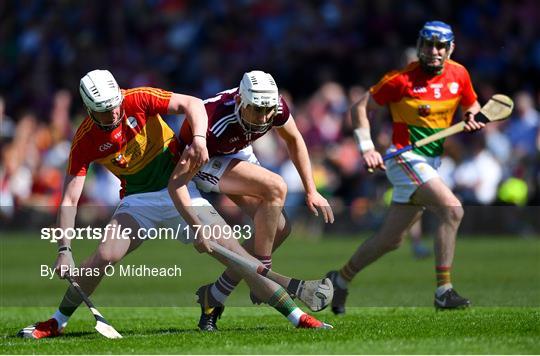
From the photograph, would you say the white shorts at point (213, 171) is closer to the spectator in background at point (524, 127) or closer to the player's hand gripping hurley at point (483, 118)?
the player's hand gripping hurley at point (483, 118)

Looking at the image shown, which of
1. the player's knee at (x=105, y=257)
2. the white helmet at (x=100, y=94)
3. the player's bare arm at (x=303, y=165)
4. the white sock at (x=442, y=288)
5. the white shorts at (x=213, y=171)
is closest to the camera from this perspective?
the white helmet at (x=100, y=94)

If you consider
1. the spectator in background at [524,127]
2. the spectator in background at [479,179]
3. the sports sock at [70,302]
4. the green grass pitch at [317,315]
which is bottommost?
the spectator in background at [479,179]

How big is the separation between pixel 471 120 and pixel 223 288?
114 inches

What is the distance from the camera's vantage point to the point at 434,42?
1125 centimetres

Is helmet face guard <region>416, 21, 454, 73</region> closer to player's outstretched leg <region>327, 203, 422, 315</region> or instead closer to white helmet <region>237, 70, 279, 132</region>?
player's outstretched leg <region>327, 203, 422, 315</region>

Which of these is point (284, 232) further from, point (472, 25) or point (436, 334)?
point (472, 25)

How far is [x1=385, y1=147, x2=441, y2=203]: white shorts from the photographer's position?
1132 centimetres

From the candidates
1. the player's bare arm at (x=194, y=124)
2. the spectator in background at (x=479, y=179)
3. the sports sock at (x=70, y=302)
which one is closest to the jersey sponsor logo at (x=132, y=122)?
→ the player's bare arm at (x=194, y=124)

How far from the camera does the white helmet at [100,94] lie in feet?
29.5

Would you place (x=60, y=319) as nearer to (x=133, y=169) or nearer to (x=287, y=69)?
(x=133, y=169)

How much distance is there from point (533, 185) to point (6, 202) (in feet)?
28.8

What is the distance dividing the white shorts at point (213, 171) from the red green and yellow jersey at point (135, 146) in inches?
10.7

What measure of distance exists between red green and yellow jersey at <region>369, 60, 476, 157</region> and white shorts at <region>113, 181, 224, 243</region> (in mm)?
2521

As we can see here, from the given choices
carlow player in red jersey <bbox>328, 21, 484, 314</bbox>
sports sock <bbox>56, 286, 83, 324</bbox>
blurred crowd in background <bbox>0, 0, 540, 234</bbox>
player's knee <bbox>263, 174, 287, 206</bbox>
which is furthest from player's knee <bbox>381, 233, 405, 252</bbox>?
blurred crowd in background <bbox>0, 0, 540, 234</bbox>
